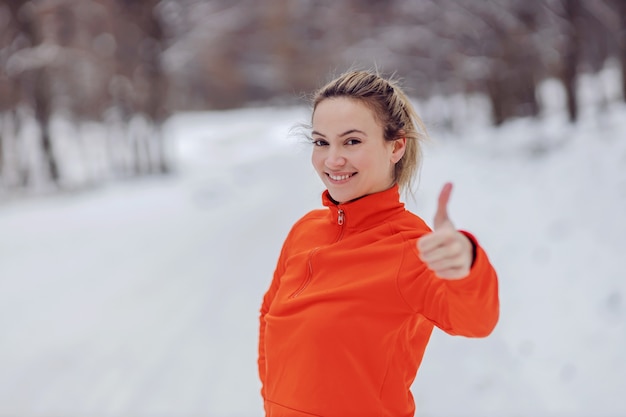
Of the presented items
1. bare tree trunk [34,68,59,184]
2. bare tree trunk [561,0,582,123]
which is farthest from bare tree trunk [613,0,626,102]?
bare tree trunk [34,68,59,184]

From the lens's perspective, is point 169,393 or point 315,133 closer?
point 315,133

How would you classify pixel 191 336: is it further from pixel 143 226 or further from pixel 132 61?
pixel 132 61

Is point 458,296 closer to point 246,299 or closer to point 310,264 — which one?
point 310,264

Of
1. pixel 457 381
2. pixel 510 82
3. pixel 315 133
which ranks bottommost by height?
pixel 457 381

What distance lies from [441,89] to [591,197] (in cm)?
2487

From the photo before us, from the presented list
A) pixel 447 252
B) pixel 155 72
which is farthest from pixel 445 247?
pixel 155 72

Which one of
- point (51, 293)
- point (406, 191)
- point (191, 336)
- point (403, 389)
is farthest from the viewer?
point (51, 293)

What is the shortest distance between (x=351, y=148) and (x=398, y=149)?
15cm

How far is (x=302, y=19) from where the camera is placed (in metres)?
44.2

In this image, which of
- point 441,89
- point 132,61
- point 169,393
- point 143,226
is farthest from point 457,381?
point 441,89

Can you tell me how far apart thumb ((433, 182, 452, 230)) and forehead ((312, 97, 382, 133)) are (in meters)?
0.43

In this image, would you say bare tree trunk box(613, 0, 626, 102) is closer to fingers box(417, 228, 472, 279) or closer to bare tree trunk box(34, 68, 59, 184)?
fingers box(417, 228, 472, 279)

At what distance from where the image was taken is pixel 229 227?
9109mm

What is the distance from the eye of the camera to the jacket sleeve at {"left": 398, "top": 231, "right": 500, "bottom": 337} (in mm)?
1242
